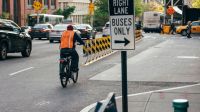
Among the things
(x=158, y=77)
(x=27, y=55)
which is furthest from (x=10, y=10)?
(x=158, y=77)

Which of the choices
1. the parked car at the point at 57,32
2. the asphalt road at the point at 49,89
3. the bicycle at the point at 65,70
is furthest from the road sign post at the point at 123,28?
the parked car at the point at 57,32

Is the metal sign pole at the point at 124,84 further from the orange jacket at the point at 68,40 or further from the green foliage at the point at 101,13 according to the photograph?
the green foliage at the point at 101,13

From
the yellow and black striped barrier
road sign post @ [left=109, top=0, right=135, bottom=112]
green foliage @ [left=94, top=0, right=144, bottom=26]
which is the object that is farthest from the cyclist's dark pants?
green foliage @ [left=94, top=0, right=144, bottom=26]

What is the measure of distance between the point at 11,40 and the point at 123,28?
56.4 ft

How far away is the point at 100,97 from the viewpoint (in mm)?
12469

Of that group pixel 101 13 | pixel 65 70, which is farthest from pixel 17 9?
pixel 65 70

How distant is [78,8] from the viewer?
10969 cm

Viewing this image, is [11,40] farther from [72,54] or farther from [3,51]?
[72,54]

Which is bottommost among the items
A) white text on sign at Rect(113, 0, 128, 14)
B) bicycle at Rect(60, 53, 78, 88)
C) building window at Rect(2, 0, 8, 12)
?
bicycle at Rect(60, 53, 78, 88)

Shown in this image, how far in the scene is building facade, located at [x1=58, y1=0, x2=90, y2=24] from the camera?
101 m

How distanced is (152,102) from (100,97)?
1.60m

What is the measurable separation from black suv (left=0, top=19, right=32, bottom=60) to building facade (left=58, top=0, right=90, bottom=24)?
73435 mm

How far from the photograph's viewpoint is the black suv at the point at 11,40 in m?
23.7

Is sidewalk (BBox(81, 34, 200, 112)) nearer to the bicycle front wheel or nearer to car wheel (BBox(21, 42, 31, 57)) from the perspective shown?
the bicycle front wheel
